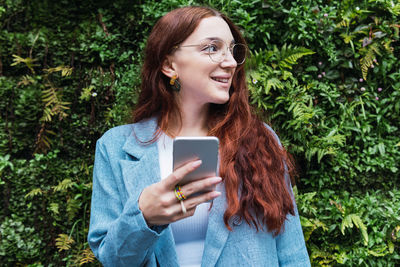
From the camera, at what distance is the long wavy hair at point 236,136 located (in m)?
1.76

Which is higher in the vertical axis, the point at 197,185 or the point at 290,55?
the point at 290,55

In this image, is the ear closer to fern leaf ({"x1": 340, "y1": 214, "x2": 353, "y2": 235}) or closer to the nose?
the nose

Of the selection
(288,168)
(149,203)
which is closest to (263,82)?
(288,168)

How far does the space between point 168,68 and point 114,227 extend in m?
1.00

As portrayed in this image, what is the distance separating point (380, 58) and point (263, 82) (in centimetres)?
113

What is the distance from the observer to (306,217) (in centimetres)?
279

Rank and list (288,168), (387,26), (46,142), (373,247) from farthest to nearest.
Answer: (46,142)
(387,26)
(373,247)
(288,168)

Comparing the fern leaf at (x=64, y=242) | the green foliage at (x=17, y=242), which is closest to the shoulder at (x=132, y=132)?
the fern leaf at (x=64, y=242)

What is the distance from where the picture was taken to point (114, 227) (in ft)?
5.02

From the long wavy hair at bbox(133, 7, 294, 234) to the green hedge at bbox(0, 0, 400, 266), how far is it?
750 mm

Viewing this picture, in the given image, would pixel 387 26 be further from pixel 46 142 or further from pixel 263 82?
A: pixel 46 142

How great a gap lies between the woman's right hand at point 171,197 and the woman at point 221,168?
14cm

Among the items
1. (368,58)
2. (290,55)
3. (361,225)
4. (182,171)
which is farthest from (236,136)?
(368,58)

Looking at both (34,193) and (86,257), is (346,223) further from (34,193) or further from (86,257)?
(34,193)
